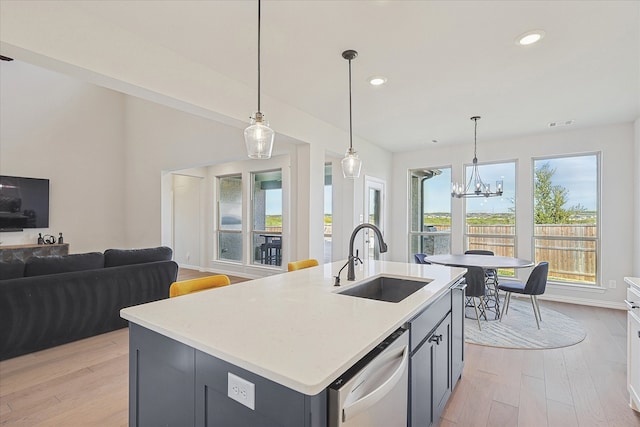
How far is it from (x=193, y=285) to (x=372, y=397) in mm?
1298

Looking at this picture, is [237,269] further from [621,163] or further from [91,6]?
[621,163]

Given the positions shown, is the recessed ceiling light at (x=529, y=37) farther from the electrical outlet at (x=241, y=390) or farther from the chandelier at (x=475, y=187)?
the electrical outlet at (x=241, y=390)

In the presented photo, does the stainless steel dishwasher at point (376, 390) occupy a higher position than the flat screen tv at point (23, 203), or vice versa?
the flat screen tv at point (23, 203)

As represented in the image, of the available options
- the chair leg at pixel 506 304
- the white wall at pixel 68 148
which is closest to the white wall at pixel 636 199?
the chair leg at pixel 506 304

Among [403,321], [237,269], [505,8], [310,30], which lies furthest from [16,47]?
[237,269]

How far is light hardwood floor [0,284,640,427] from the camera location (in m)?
2.04

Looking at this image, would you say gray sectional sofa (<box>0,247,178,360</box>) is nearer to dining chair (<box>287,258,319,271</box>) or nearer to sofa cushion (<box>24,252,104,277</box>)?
sofa cushion (<box>24,252,104,277</box>)

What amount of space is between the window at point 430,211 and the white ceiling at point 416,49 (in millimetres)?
2208

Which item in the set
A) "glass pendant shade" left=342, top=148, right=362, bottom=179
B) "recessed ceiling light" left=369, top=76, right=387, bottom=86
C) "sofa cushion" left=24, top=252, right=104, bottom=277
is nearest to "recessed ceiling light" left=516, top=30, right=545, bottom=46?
"recessed ceiling light" left=369, top=76, right=387, bottom=86

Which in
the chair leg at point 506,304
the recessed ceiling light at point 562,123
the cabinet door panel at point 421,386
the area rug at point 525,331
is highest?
the recessed ceiling light at point 562,123

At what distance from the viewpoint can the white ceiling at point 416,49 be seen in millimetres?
2084

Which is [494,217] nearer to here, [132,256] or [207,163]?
[207,163]

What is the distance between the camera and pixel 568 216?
16.1 feet

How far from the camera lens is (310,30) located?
91.2 inches
